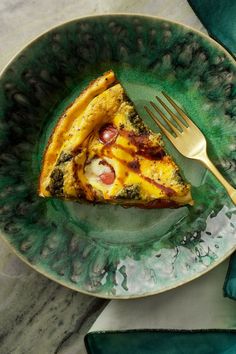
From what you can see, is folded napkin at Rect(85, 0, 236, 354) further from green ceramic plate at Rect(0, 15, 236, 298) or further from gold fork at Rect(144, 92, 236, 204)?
gold fork at Rect(144, 92, 236, 204)

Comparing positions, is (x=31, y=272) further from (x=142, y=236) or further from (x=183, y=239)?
(x=183, y=239)

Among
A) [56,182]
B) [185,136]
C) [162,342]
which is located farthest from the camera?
[162,342]

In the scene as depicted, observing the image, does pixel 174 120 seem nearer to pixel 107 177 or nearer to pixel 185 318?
pixel 107 177

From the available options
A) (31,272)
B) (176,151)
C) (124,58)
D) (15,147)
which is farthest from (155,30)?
(31,272)

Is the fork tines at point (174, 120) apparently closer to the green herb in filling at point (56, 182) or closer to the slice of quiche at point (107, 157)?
the slice of quiche at point (107, 157)

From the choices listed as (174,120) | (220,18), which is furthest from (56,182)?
(220,18)

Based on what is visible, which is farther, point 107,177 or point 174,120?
point 174,120
